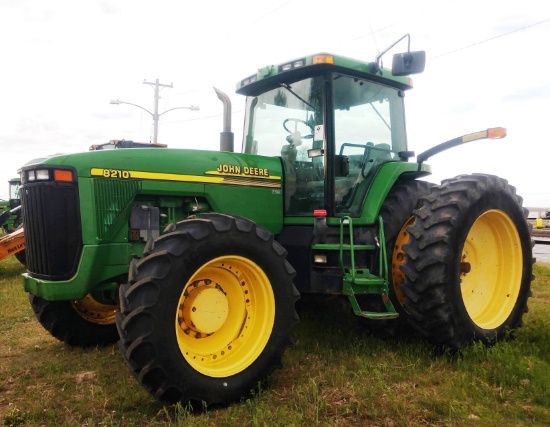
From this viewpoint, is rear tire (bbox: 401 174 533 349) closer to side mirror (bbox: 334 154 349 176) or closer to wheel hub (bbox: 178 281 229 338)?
side mirror (bbox: 334 154 349 176)

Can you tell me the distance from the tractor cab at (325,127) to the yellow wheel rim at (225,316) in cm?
118

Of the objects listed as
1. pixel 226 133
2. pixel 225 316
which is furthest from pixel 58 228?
pixel 226 133

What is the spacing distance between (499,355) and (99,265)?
3073mm

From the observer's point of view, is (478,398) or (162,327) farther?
(478,398)

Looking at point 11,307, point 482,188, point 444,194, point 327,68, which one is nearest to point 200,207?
point 327,68

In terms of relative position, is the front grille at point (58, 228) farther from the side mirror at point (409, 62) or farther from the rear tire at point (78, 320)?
the side mirror at point (409, 62)

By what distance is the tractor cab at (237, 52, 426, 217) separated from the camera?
4496mm

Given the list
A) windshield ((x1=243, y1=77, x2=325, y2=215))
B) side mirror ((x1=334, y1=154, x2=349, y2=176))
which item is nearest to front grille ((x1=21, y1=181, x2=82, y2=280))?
windshield ((x1=243, y1=77, x2=325, y2=215))

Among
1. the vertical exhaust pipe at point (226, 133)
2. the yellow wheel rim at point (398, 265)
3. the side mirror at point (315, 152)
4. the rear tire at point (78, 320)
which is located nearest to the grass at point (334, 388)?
the rear tire at point (78, 320)

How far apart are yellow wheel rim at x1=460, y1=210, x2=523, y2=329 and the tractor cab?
1.08 m

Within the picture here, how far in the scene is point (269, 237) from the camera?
366cm

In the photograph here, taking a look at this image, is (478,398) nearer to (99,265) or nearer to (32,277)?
(99,265)

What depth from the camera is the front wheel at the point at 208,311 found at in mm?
3078

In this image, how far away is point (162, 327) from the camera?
3102 mm
